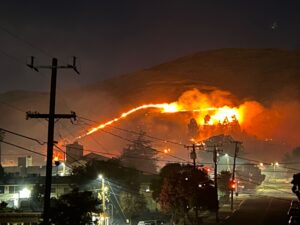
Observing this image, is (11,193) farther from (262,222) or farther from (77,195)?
(77,195)

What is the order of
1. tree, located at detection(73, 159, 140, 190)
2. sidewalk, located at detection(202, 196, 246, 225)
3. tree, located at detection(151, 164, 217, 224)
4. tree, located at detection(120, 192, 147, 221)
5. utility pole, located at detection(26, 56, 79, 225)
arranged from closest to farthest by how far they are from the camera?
1. utility pole, located at detection(26, 56, 79, 225)
2. tree, located at detection(151, 164, 217, 224)
3. sidewalk, located at detection(202, 196, 246, 225)
4. tree, located at detection(120, 192, 147, 221)
5. tree, located at detection(73, 159, 140, 190)

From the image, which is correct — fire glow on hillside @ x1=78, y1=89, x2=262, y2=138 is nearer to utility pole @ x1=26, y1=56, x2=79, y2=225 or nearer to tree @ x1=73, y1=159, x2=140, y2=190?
tree @ x1=73, y1=159, x2=140, y2=190

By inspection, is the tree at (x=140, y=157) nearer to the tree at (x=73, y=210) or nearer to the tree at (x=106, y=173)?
the tree at (x=106, y=173)

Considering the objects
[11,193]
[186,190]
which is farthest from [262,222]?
[11,193]

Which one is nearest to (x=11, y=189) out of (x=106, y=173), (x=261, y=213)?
(x=106, y=173)

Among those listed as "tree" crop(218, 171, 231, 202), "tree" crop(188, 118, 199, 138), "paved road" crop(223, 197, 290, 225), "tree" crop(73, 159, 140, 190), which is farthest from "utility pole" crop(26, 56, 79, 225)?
"tree" crop(188, 118, 199, 138)

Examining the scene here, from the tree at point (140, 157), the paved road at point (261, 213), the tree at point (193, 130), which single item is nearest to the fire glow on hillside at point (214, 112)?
the tree at point (193, 130)
